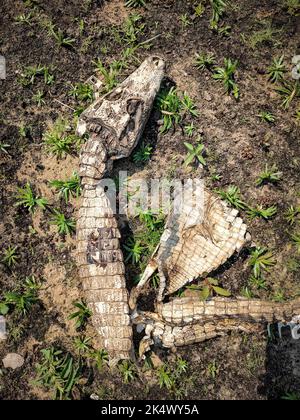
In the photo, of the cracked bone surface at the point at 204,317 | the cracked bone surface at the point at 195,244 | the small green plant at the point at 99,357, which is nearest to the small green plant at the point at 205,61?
the cracked bone surface at the point at 195,244

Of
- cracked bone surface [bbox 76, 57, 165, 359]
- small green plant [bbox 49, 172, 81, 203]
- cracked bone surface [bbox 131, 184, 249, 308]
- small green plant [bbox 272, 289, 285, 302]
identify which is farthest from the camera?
small green plant [bbox 49, 172, 81, 203]

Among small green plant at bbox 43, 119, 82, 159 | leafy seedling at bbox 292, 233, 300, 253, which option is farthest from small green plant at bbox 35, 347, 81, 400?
leafy seedling at bbox 292, 233, 300, 253

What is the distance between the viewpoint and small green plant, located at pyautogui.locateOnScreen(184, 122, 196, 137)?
214 inches

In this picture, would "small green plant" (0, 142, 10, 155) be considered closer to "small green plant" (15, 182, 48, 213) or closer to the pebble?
"small green plant" (15, 182, 48, 213)

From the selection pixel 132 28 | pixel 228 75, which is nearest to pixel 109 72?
pixel 132 28

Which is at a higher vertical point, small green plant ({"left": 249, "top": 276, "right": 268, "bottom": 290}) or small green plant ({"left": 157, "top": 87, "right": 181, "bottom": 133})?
small green plant ({"left": 157, "top": 87, "right": 181, "bottom": 133})

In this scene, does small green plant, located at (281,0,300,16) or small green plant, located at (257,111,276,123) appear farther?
small green plant, located at (281,0,300,16)

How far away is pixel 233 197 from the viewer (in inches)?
210

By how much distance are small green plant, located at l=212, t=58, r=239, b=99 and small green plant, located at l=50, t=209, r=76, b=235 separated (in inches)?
103

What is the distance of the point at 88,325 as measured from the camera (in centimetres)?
537

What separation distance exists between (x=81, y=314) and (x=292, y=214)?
2.90 meters

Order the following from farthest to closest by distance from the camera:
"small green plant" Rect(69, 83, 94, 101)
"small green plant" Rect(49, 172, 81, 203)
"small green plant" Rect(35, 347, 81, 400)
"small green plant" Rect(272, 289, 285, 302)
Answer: "small green plant" Rect(69, 83, 94, 101) < "small green plant" Rect(49, 172, 81, 203) < "small green plant" Rect(272, 289, 285, 302) < "small green plant" Rect(35, 347, 81, 400)

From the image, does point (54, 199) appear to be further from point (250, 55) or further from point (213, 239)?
point (250, 55)

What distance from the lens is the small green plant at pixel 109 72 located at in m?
5.46
